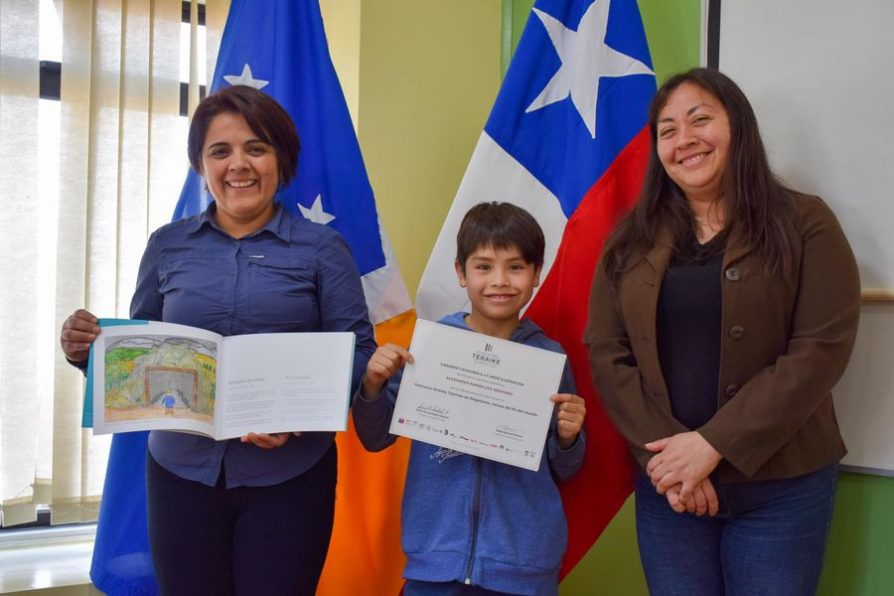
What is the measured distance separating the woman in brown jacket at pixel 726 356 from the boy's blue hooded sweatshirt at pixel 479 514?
0.62ft

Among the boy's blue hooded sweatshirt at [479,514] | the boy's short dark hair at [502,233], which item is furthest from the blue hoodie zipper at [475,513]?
the boy's short dark hair at [502,233]

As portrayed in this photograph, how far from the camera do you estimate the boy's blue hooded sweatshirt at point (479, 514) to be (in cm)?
140

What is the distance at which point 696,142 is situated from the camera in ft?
4.75

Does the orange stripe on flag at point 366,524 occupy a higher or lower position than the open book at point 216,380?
lower

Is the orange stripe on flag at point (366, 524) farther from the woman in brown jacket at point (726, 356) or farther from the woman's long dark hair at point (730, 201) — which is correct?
the woman's long dark hair at point (730, 201)

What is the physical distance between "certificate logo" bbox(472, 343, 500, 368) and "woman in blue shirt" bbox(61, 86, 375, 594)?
234mm

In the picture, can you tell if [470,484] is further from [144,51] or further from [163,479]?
[144,51]

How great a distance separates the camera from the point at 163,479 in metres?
1.41

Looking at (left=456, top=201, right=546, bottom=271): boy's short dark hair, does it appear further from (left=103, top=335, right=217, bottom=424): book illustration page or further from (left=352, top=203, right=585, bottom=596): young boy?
(left=103, top=335, right=217, bottom=424): book illustration page

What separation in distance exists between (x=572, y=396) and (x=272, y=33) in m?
1.35

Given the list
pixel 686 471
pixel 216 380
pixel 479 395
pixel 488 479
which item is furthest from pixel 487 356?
pixel 216 380

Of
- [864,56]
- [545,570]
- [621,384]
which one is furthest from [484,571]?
[864,56]

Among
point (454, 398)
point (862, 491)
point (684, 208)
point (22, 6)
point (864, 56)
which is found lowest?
point (862, 491)
